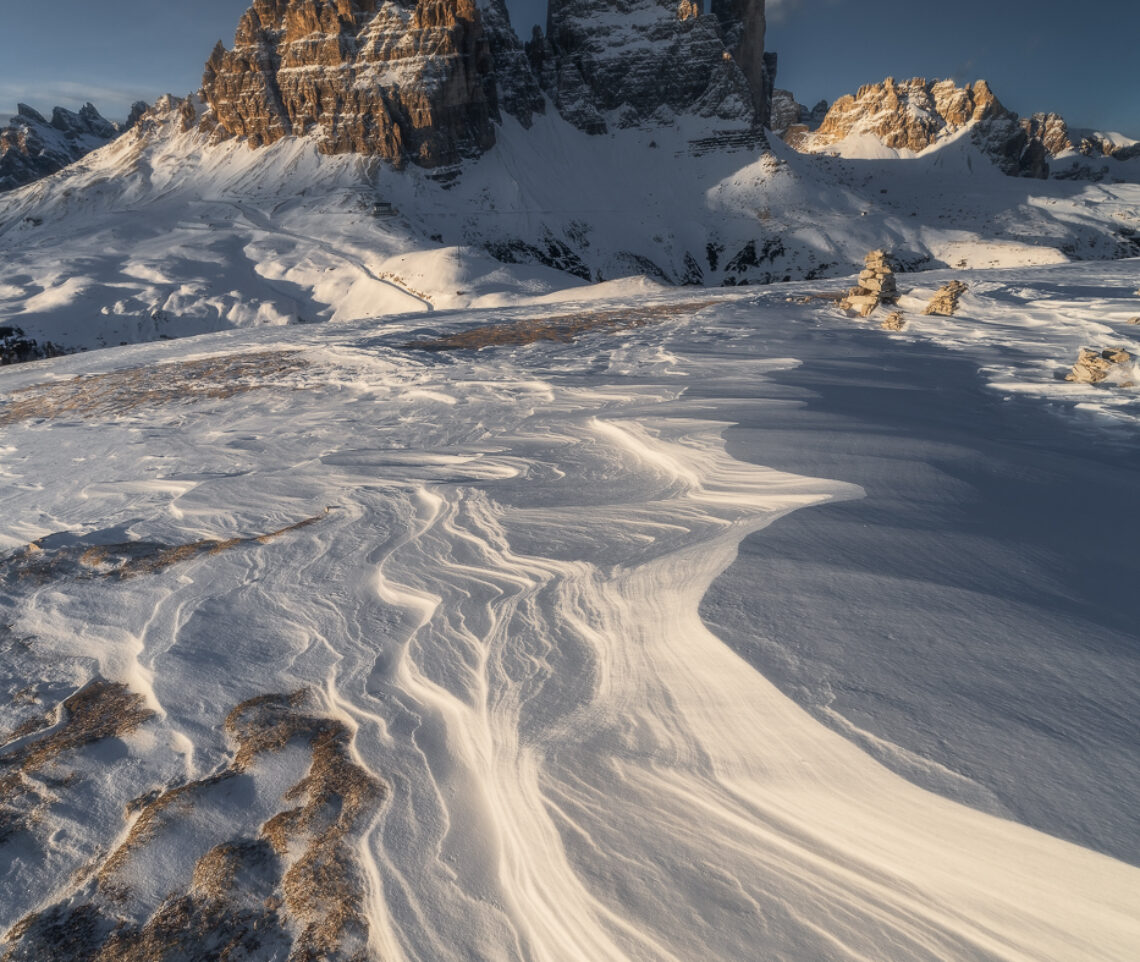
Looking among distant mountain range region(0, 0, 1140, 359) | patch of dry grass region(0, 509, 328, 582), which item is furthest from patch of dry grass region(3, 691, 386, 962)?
distant mountain range region(0, 0, 1140, 359)

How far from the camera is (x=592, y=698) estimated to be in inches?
68.4

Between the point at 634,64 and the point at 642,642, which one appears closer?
the point at 642,642

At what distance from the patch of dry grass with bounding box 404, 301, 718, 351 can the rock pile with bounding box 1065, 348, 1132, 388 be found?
219 inches

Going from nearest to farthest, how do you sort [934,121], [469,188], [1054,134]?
[469,188]
[934,121]
[1054,134]

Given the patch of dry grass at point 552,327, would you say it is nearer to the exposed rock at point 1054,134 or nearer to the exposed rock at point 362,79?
the exposed rock at point 362,79

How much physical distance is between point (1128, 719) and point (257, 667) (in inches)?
102

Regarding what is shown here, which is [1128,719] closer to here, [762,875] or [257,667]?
[762,875]

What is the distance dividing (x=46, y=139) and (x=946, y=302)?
12173 centimetres

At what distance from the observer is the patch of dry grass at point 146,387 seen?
658 cm

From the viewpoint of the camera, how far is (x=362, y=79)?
46062 millimetres

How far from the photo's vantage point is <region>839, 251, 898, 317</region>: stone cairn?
→ 31.7ft

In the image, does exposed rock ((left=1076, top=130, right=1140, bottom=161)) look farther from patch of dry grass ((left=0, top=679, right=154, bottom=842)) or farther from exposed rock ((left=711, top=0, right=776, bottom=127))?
patch of dry grass ((left=0, top=679, right=154, bottom=842))

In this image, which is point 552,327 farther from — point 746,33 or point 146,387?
point 746,33

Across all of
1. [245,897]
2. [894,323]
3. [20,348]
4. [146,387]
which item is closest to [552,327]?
[894,323]
